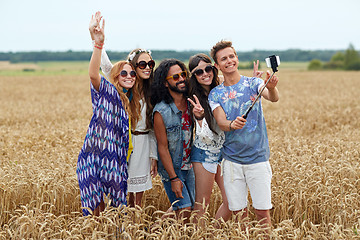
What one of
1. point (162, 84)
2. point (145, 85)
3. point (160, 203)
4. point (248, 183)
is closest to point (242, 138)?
point (248, 183)

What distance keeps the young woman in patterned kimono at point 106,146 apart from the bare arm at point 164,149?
311mm

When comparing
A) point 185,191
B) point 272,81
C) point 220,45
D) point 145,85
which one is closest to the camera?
point 272,81

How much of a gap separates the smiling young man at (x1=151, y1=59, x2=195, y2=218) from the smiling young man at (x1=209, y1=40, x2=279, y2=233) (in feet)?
1.70

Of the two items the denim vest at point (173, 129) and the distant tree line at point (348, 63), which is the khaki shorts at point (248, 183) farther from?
the distant tree line at point (348, 63)

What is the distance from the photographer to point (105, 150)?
12.9ft

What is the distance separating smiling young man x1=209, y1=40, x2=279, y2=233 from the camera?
3635 millimetres

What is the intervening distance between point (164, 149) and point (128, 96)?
73 centimetres

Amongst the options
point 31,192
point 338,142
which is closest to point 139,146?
point 31,192

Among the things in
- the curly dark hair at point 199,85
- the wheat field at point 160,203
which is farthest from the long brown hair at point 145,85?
the wheat field at point 160,203

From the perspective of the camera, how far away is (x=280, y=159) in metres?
6.06

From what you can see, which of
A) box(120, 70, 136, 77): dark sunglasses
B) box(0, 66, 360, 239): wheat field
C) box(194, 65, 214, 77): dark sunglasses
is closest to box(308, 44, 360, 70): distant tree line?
box(0, 66, 360, 239): wheat field

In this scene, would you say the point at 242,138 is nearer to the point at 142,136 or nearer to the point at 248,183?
the point at 248,183

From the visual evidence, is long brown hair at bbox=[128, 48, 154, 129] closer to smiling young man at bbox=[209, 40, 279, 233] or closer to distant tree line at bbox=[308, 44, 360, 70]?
smiling young man at bbox=[209, 40, 279, 233]

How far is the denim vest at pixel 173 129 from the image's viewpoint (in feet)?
13.5
